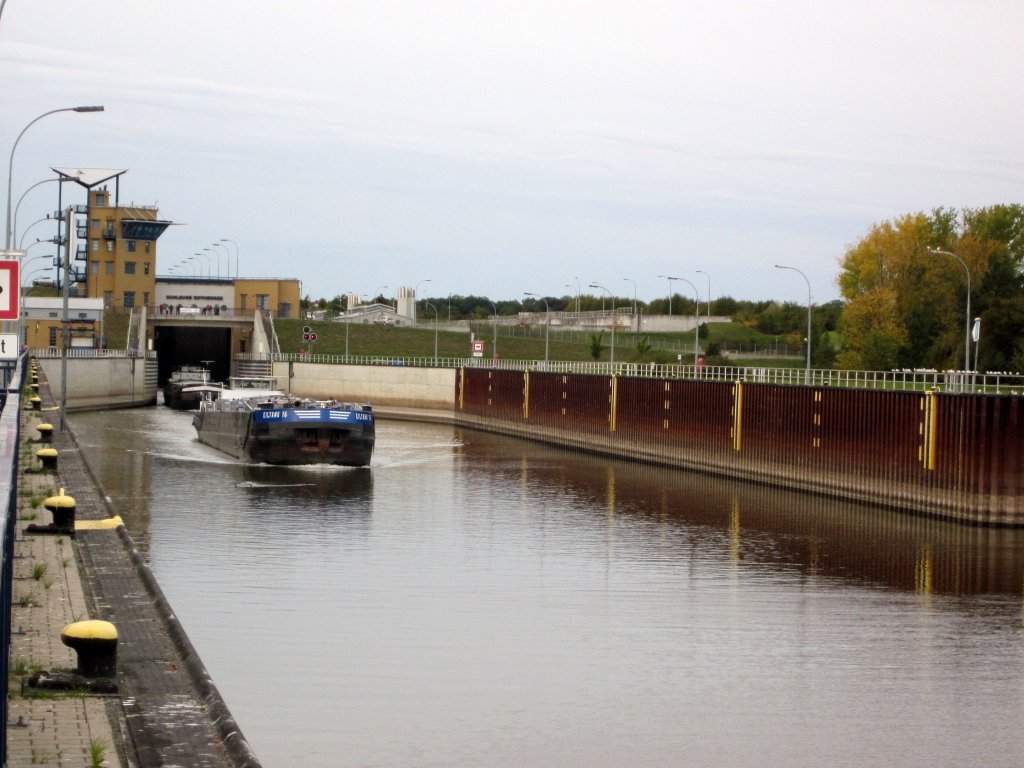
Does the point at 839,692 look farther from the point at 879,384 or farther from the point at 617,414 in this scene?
the point at 617,414

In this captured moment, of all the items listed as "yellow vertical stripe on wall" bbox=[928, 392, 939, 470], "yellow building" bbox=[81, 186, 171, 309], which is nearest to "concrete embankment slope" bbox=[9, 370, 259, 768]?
"yellow vertical stripe on wall" bbox=[928, 392, 939, 470]

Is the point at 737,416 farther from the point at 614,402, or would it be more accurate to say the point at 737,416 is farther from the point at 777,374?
the point at 614,402

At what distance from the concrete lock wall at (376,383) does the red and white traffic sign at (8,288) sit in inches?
2223

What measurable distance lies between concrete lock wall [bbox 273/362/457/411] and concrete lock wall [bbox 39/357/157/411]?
9289 mm

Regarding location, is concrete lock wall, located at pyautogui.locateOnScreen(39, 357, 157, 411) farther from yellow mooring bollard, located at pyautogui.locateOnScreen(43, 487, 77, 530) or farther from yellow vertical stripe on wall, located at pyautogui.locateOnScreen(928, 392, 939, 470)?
yellow mooring bollard, located at pyautogui.locateOnScreen(43, 487, 77, 530)

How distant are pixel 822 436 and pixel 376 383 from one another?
4798cm

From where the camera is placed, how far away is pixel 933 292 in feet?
258

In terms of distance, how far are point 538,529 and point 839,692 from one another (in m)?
14.5

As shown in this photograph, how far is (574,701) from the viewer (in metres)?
14.9

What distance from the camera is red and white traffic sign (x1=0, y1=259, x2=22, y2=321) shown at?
62.5 feet

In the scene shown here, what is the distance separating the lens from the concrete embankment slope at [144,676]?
987 cm

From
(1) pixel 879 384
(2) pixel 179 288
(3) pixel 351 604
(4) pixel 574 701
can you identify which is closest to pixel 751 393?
(1) pixel 879 384

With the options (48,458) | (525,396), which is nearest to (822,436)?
(48,458)

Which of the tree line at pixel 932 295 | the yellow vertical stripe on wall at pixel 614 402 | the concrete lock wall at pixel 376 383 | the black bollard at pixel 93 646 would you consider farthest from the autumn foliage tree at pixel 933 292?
the black bollard at pixel 93 646
